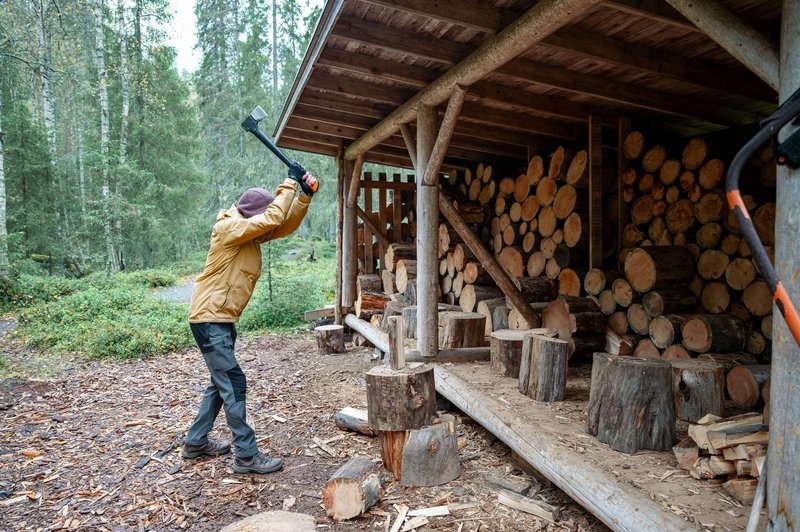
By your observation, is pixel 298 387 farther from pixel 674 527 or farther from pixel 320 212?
pixel 320 212

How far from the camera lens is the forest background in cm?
1084

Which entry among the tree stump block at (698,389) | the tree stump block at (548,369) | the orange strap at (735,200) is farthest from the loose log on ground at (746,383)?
the orange strap at (735,200)

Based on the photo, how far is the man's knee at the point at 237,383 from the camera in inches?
130

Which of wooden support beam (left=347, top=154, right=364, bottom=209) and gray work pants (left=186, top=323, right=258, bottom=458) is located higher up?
wooden support beam (left=347, top=154, right=364, bottom=209)

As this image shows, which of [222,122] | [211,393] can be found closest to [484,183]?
[211,393]

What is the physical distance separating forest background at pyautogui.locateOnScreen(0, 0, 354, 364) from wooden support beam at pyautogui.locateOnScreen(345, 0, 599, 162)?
5903mm

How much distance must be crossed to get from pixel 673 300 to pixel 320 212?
15009mm

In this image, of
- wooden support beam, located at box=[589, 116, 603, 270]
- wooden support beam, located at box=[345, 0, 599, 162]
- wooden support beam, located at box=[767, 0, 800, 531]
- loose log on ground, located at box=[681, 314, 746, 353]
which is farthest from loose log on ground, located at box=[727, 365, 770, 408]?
wooden support beam, located at box=[345, 0, 599, 162]

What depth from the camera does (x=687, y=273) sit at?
4.29 meters

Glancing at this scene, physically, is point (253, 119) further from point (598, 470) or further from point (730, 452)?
point (730, 452)

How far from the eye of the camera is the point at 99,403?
4832 millimetres

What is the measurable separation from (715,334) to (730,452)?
1894 millimetres

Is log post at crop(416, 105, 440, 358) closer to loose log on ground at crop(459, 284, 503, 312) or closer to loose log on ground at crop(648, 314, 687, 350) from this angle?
loose log on ground at crop(459, 284, 503, 312)

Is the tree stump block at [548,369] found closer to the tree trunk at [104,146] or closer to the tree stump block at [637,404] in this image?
the tree stump block at [637,404]
